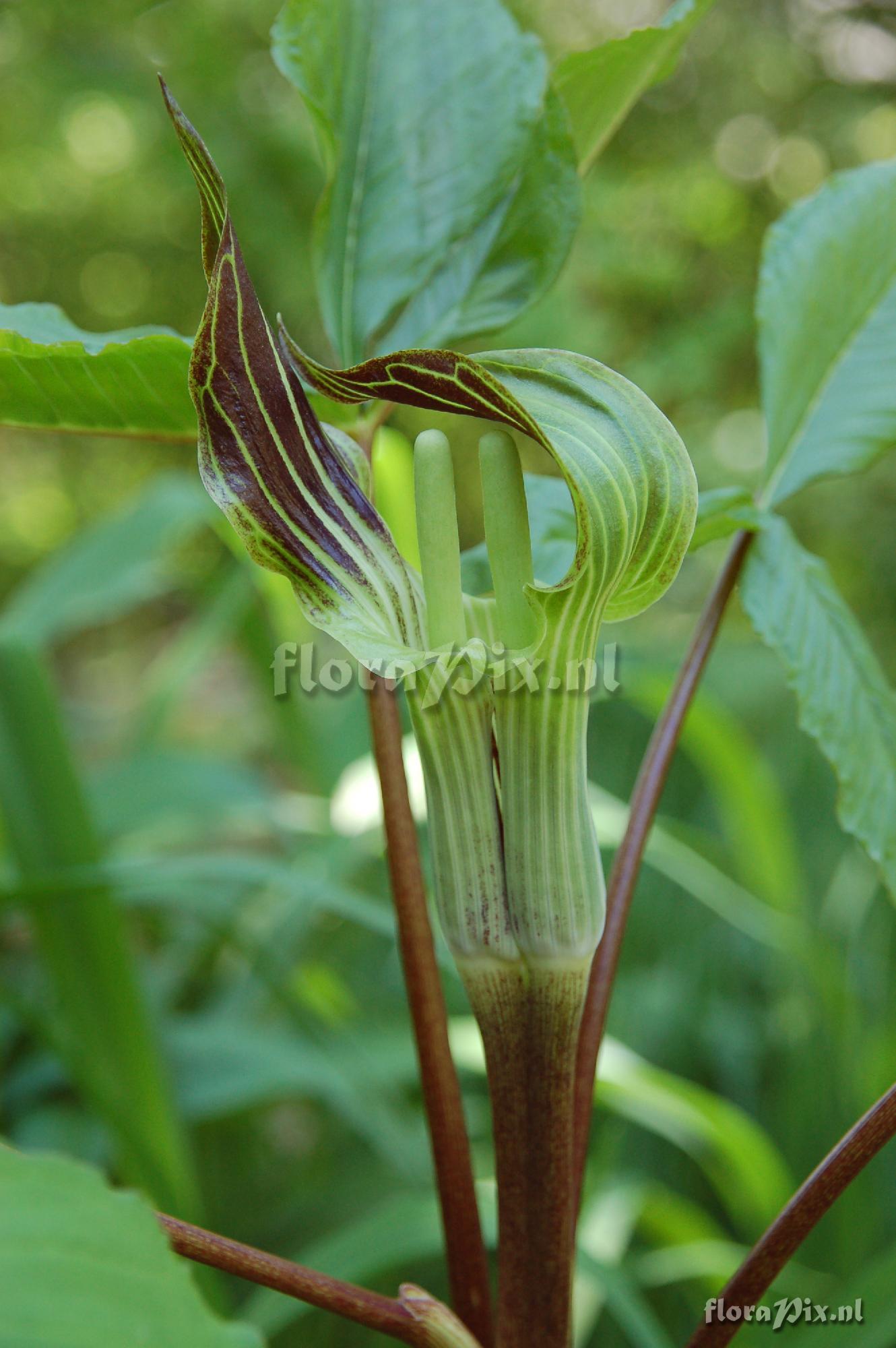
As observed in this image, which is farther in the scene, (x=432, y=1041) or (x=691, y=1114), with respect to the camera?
(x=691, y=1114)

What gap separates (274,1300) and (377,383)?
0.71m

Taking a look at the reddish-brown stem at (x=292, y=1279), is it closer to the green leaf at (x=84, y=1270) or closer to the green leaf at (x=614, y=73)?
the green leaf at (x=84, y=1270)

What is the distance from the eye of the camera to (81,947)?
86 centimetres

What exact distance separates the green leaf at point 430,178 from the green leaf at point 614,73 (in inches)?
0.8

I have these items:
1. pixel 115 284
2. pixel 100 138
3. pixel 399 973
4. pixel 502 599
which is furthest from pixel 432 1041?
pixel 115 284

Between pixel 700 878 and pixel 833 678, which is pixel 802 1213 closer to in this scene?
pixel 833 678

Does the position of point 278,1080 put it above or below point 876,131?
below

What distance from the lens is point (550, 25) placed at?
12.4 feet

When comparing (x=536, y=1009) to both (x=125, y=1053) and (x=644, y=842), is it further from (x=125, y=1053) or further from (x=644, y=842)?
(x=125, y=1053)

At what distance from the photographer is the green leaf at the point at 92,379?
1.22 feet

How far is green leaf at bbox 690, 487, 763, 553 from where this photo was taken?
1.41 feet

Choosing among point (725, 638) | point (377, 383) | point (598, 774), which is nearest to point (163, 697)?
point (598, 774)

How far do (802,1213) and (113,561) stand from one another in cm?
118

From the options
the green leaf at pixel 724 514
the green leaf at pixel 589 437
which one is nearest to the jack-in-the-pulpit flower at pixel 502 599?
the green leaf at pixel 589 437
